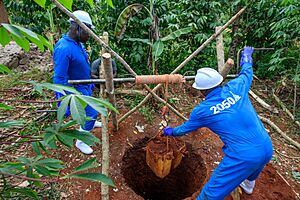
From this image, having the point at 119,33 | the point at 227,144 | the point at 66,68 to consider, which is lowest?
the point at 227,144

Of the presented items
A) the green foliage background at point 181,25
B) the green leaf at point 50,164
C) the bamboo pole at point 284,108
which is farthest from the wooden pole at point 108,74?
the bamboo pole at point 284,108

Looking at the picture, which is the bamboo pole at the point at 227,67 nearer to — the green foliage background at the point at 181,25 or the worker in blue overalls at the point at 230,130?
the worker in blue overalls at the point at 230,130

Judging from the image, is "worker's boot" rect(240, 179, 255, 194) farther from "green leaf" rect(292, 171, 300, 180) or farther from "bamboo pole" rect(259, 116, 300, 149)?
"bamboo pole" rect(259, 116, 300, 149)

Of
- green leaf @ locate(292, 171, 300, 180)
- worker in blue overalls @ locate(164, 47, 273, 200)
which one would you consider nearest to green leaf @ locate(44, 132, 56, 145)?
worker in blue overalls @ locate(164, 47, 273, 200)

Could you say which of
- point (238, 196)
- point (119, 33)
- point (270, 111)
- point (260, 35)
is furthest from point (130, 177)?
point (260, 35)

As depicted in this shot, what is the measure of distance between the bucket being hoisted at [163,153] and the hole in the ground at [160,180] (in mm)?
438

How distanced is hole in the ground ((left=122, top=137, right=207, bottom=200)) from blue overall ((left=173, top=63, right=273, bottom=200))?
0.83 metres

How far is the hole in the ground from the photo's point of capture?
3.56 meters

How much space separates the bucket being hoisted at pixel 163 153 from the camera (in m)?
3.09

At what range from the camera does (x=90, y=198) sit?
286cm

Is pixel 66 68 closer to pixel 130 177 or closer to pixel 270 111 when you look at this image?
pixel 130 177

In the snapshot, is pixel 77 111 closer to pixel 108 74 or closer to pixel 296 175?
pixel 108 74

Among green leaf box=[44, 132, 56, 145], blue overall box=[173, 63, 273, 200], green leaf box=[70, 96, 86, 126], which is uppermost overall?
green leaf box=[70, 96, 86, 126]

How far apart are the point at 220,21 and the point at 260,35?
32.9 inches
